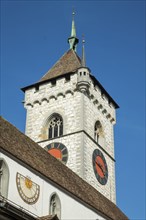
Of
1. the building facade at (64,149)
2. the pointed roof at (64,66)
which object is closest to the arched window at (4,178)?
the building facade at (64,149)

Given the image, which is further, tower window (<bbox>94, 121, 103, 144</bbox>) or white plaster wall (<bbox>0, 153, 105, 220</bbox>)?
tower window (<bbox>94, 121, 103, 144</bbox>)

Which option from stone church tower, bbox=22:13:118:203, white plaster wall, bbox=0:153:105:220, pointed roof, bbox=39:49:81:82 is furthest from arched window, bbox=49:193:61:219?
pointed roof, bbox=39:49:81:82

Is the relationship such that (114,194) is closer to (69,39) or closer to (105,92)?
(105,92)

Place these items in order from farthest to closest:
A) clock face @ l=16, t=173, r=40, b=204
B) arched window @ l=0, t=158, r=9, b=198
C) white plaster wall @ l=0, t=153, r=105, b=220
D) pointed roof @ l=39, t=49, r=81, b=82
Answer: pointed roof @ l=39, t=49, r=81, b=82 < clock face @ l=16, t=173, r=40, b=204 < white plaster wall @ l=0, t=153, r=105, b=220 < arched window @ l=0, t=158, r=9, b=198

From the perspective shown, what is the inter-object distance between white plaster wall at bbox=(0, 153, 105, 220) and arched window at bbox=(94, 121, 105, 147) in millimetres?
11459

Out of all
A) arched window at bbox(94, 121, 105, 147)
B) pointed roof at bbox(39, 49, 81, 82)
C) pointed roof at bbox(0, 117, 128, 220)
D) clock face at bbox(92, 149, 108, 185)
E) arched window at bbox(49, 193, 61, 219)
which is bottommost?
arched window at bbox(49, 193, 61, 219)

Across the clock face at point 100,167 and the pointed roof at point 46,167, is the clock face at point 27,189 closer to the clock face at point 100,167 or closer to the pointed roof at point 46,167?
the pointed roof at point 46,167

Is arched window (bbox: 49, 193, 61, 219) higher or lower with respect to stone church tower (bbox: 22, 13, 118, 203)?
lower

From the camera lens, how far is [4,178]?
1802 cm

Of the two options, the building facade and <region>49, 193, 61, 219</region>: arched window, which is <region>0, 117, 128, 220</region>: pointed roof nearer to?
the building facade

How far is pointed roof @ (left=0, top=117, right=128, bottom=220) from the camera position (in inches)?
775

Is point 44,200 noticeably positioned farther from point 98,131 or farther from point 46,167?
point 98,131

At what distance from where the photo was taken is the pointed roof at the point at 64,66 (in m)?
36.7

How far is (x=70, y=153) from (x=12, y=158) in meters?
13.4
